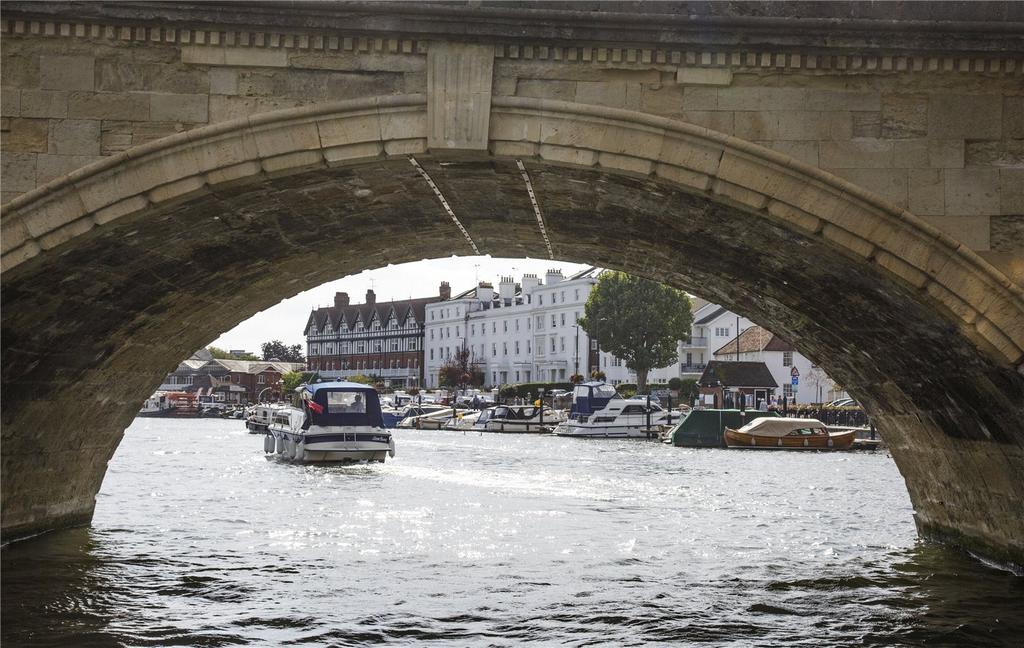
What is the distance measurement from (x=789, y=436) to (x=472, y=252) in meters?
34.6

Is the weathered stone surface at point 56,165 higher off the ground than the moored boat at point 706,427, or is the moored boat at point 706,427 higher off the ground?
the weathered stone surface at point 56,165

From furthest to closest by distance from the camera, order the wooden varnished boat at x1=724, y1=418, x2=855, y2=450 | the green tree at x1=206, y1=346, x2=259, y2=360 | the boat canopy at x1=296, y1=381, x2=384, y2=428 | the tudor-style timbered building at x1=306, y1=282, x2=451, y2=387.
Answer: the green tree at x1=206, y1=346, x2=259, y2=360 < the tudor-style timbered building at x1=306, y1=282, x2=451, y2=387 < the wooden varnished boat at x1=724, y1=418, x2=855, y2=450 < the boat canopy at x1=296, y1=381, x2=384, y2=428

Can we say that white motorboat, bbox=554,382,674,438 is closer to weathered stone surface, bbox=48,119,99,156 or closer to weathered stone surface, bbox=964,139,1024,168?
weathered stone surface, bbox=964,139,1024,168

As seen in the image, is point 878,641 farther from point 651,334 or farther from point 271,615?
point 651,334

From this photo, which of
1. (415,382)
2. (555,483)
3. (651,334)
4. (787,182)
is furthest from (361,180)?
(415,382)

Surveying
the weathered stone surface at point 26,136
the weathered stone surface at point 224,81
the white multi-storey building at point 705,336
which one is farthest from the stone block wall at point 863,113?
the white multi-storey building at point 705,336

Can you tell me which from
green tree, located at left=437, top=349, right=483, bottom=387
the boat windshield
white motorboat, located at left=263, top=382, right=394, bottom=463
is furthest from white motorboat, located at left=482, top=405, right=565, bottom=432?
green tree, located at left=437, top=349, right=483, bottom=387

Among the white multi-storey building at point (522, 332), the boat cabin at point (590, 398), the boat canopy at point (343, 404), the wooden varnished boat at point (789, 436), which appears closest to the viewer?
the boat canopy at point (343, 404)

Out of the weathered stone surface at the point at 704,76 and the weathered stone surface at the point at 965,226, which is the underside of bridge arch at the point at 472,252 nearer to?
the weathered stone surface at the point at 965,226

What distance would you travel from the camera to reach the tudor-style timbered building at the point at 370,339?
465ft

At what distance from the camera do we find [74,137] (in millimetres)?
10344

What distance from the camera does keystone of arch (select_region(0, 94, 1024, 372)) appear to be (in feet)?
33.0

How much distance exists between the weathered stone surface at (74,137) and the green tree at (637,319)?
76284 mm

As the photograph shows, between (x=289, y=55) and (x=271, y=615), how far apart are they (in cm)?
612
